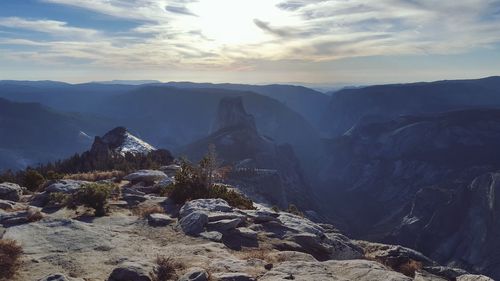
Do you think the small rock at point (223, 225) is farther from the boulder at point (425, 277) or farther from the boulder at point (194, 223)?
the boulder at point (425, 277)

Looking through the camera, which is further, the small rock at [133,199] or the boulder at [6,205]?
the small rock at [133,199]

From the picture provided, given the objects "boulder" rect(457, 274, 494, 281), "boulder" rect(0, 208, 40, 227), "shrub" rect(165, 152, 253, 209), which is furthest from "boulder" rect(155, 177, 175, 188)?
"boulder" rect(457, 274, 494, 281)

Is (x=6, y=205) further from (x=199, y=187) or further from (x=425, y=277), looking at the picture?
(x=425, y=277)

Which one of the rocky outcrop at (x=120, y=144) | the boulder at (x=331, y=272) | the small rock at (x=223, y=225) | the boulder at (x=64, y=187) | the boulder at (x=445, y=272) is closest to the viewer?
the boulder at (x=331, y=272)

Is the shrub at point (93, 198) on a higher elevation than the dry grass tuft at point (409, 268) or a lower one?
higher

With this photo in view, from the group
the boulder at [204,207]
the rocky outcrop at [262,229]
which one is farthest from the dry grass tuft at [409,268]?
the boulder at [204,207]

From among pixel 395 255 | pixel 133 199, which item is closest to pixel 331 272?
pixel 395 255

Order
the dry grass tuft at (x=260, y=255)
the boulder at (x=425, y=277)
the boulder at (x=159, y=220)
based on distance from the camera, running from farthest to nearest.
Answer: the boulder at (x=159, y=220) < the boulder at (x=425, y=277) < the dry grass tuft at (x=260, y=255)
